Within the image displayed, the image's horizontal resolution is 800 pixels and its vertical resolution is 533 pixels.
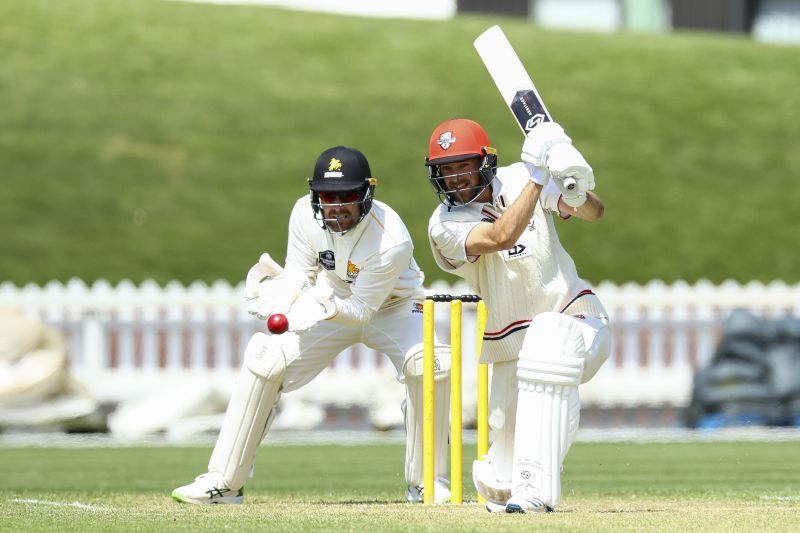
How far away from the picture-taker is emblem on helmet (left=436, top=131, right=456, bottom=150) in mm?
5707

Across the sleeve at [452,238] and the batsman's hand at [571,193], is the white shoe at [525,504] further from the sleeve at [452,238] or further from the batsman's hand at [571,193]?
the batsman's hand at [571,193]

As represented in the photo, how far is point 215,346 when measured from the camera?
14.1 meters

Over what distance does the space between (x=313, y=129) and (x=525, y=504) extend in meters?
18.8

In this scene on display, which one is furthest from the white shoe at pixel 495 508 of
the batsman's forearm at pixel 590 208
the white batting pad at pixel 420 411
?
the batsman's forearm at pixel 590 208

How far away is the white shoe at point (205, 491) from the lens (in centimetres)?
628

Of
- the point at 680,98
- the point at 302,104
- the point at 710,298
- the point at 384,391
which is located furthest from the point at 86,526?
the point at 680,98

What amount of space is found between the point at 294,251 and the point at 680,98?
66.6ft

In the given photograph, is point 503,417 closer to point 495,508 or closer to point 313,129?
point 495,508

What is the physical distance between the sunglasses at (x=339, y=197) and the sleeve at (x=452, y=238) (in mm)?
504

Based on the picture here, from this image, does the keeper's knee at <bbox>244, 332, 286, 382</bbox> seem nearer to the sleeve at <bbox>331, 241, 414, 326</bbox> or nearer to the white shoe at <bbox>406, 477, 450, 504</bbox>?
the sleeve at <bbox>331, 241, 414, 326</bbox>

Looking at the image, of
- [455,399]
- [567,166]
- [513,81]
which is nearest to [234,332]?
[455,399]

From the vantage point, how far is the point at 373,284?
6.21 m

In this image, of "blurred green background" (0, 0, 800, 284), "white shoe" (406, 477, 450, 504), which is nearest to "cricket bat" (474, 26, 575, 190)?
"white shoe" (406, 477, 450, 504)

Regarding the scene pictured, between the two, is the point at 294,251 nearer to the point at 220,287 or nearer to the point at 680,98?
the point at 220,287
